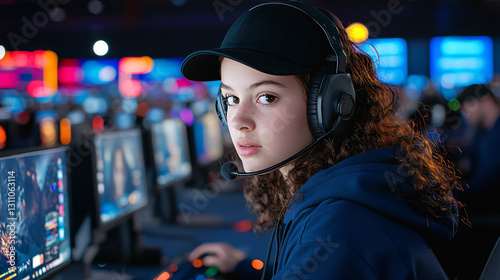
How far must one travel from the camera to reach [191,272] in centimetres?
150

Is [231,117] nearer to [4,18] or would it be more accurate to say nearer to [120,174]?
[120,174]

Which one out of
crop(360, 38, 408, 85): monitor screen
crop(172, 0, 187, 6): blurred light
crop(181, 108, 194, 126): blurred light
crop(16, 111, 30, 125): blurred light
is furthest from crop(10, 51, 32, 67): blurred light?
crop(181, 108, 194, 126): blurred light

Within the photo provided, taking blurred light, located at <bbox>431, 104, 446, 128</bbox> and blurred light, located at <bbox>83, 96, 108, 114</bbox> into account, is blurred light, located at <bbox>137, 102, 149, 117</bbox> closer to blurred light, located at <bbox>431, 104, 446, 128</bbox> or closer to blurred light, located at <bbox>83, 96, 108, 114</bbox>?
blurred light, located at <bbox>83, 96, 108, 114</bbox>

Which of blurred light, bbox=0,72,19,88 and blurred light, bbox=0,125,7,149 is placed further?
blurred light, bbox=0,72,19,88

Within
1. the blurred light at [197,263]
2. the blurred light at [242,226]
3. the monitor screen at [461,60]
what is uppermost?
the monitor screen at [461,60]

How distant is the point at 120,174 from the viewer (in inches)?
69.3

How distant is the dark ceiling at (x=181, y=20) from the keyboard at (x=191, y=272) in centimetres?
501

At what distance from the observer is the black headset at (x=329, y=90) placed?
2.81 feet

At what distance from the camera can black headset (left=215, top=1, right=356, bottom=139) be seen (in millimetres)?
856

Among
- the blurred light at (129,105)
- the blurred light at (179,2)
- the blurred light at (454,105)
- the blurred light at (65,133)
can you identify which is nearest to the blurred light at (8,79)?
the blurred light at (129,105)

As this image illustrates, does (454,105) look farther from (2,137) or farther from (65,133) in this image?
(2,137)

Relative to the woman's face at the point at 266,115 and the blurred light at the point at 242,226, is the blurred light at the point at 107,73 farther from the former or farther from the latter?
the woman's face at the point at 266,115

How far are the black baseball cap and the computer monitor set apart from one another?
22.5 inches

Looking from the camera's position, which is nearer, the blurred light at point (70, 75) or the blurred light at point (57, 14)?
the blurred light at point (57, 14)
